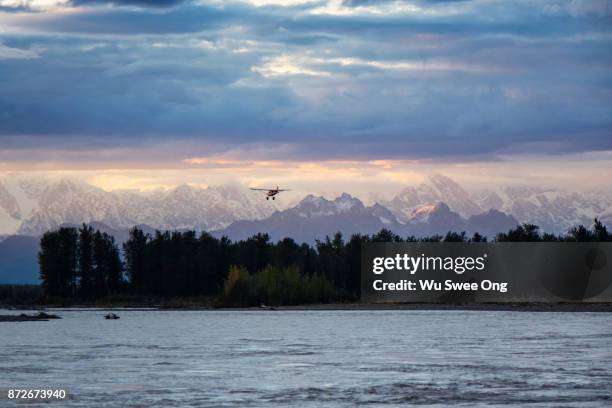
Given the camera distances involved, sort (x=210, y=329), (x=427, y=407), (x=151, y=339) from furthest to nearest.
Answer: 1. (x=210, y=329)
2. (x=151, y=339)
3. (x=427, y=407)

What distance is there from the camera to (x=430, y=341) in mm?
96625

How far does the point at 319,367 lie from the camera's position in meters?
69.1

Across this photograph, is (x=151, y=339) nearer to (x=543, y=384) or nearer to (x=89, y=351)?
(x=89, y=351)

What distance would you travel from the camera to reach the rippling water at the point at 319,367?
53.0 metres

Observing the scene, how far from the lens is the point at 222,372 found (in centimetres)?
6600

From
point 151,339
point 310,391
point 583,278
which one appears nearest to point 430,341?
point 151,339

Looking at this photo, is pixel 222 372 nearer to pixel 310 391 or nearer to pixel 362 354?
pixel 310 391

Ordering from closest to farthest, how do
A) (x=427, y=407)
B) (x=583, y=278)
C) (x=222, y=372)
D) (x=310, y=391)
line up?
(x=427, y=407)
(x=310, y=391)
(x=222, y=372)
(x=583, y=278)

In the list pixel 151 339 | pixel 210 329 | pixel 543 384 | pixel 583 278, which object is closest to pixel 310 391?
pixel 543 384

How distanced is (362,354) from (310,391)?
2606 centimetres

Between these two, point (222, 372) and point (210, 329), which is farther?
point (210, 329)

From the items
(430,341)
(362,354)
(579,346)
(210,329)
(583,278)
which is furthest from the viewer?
(583,278)

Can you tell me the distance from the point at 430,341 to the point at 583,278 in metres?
108

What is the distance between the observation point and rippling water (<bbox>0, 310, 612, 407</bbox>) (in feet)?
174
